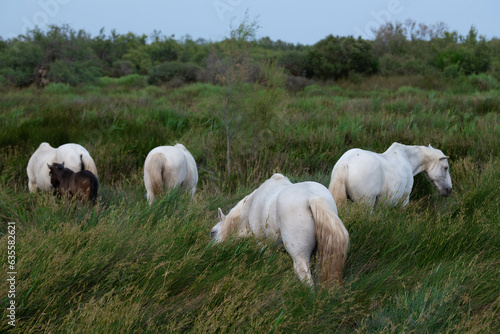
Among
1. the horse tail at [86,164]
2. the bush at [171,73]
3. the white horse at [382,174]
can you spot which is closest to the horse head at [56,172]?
the horse tail at [86,164]

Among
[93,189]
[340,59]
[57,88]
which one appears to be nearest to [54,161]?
[93,189]

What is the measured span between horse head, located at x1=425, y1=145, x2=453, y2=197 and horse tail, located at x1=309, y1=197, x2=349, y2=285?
3.45m

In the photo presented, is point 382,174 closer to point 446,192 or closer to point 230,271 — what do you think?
point 446,192

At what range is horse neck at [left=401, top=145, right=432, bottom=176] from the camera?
5.98 metres

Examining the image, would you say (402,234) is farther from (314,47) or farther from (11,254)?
(314,47)

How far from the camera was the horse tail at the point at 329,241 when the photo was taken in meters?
3.06

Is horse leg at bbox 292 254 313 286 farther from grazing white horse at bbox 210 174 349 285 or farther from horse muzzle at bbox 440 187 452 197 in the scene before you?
Result: horse muzzle at bbox 440 187 452 197

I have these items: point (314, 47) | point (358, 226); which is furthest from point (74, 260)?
point (314, 47)

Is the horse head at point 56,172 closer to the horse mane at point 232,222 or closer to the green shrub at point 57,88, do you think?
the horse mane at point 232,222

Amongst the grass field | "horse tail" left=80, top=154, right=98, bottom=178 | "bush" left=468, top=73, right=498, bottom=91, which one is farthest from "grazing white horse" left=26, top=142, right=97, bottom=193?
"bush" left=468, top=73, right=498, bottom=91

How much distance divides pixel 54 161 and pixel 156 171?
1667mm

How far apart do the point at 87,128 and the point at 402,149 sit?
6827 millimetres

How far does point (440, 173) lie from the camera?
5984 mm

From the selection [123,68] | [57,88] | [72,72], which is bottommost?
[57,88]
